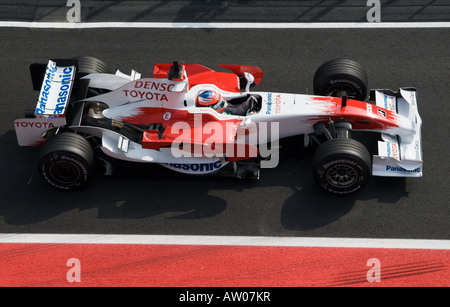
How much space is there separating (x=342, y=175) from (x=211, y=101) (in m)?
2.46

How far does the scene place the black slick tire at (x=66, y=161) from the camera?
10.1 m

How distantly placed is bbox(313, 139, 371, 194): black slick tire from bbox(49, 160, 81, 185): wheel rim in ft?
12.4

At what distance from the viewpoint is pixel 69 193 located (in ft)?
35.2

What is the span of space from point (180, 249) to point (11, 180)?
3.32 metres

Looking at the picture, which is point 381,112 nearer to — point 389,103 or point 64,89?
point 389,103

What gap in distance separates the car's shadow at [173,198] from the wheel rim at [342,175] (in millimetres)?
335

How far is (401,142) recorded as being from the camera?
10.7m

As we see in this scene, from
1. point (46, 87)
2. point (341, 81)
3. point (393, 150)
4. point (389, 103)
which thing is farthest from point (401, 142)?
point (46, 87)

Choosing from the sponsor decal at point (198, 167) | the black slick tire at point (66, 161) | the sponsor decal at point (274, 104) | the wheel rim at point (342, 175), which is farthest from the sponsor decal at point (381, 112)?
the black slick tire at point (66, 161)

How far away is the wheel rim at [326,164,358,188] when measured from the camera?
10.1 metres

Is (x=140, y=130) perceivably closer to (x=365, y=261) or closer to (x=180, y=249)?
(x=180, y=249)

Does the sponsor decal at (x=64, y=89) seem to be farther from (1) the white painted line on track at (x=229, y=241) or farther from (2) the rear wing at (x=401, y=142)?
(2) the rear wing at (x=401, y=142)
